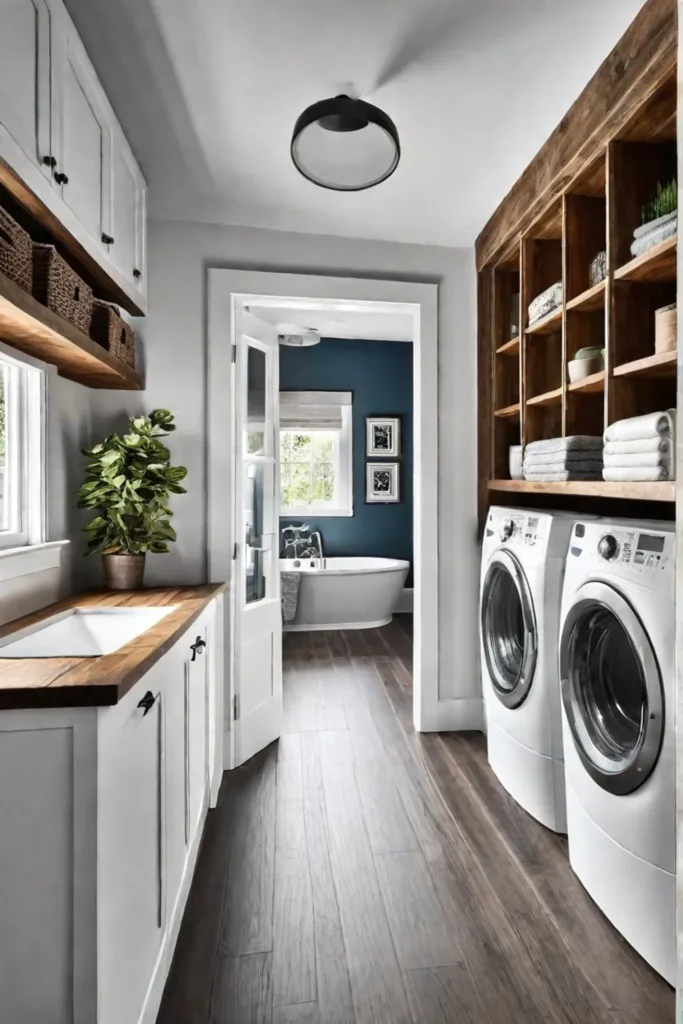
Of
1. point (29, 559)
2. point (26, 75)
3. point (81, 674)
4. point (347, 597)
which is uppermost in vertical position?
point (26, 75)

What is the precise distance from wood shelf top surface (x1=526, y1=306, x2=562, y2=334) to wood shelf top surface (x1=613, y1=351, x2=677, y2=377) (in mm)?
516

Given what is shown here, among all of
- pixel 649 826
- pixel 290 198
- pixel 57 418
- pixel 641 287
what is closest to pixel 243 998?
pixel 649 826

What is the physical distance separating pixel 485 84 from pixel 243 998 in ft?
8.83

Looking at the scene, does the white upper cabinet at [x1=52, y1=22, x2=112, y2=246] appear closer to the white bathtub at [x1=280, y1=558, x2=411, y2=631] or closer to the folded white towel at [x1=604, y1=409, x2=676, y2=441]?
the folded white towel at [x1=604, y1=409, x2=676, y2=441]

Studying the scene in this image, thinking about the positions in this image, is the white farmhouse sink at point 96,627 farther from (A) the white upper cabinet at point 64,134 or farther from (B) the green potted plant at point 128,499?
(A) the white upper cabinet at point 64,134

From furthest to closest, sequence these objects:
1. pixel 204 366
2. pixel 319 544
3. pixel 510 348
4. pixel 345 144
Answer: pixel 319 544, pixel 510 348, pixel 204 366, pixel 345 144

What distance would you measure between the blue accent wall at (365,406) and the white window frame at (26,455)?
12.7ft

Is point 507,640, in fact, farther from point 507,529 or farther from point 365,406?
point 365,406

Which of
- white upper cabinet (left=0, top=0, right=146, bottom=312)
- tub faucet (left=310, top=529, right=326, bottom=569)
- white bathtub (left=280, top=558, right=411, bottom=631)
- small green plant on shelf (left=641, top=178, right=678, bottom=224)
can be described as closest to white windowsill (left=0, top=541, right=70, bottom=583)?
white upper cabinet (left=0, top=0, right=146, bottom=312)

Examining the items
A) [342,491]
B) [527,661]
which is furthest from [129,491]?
[342,491]

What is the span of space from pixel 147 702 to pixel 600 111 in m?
2.14

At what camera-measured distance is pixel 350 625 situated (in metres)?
5.09

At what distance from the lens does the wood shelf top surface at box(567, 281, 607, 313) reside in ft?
6.32

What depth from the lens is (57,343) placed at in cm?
168
